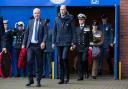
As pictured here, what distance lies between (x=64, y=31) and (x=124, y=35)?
2.67m

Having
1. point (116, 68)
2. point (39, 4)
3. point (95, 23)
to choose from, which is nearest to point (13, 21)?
point (39, 4)

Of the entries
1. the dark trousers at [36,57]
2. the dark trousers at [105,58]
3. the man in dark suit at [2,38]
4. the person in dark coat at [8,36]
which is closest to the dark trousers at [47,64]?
the person in dark coat at [8,36]

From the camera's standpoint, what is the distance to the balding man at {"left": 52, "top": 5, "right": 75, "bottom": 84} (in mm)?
12734

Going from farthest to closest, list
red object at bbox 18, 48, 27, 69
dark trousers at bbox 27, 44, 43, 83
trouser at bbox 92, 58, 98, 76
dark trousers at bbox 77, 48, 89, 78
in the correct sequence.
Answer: red object at bbox 18, 48, 27, 69 → trouser at bbox 92, 58, 98, 76 → dark trousers at bbox 77, 48, 89, 78 → dark trousers at bbox 27, 44, 43, 83

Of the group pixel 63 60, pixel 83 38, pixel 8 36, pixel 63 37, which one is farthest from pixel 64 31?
pixel 8 36

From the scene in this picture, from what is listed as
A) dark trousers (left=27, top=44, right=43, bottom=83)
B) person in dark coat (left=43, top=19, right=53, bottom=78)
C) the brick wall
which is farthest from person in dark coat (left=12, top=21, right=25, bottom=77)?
the brick wall

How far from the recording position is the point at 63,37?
12.8 metres

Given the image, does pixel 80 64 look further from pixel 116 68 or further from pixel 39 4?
pixel 39 4

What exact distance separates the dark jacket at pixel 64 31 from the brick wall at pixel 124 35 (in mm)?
2418

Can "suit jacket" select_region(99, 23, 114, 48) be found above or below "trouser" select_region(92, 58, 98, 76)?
above

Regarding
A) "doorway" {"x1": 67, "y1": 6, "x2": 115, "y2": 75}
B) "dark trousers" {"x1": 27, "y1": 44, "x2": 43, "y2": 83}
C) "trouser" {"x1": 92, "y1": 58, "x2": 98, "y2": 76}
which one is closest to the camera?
"dark trousers" {"x1": 27, "y1": 44, "x2": 43, "y2": 83}

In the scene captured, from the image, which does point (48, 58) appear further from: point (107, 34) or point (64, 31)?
point (64, 31)

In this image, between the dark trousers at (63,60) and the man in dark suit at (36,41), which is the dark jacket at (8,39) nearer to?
the dark trousers at (63,60)

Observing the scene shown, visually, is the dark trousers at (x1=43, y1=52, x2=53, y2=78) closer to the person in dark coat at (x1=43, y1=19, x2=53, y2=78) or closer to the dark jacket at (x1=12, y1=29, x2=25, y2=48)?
the person in dark coat at (x1=43, y1=19, x2=53, y2=78)
